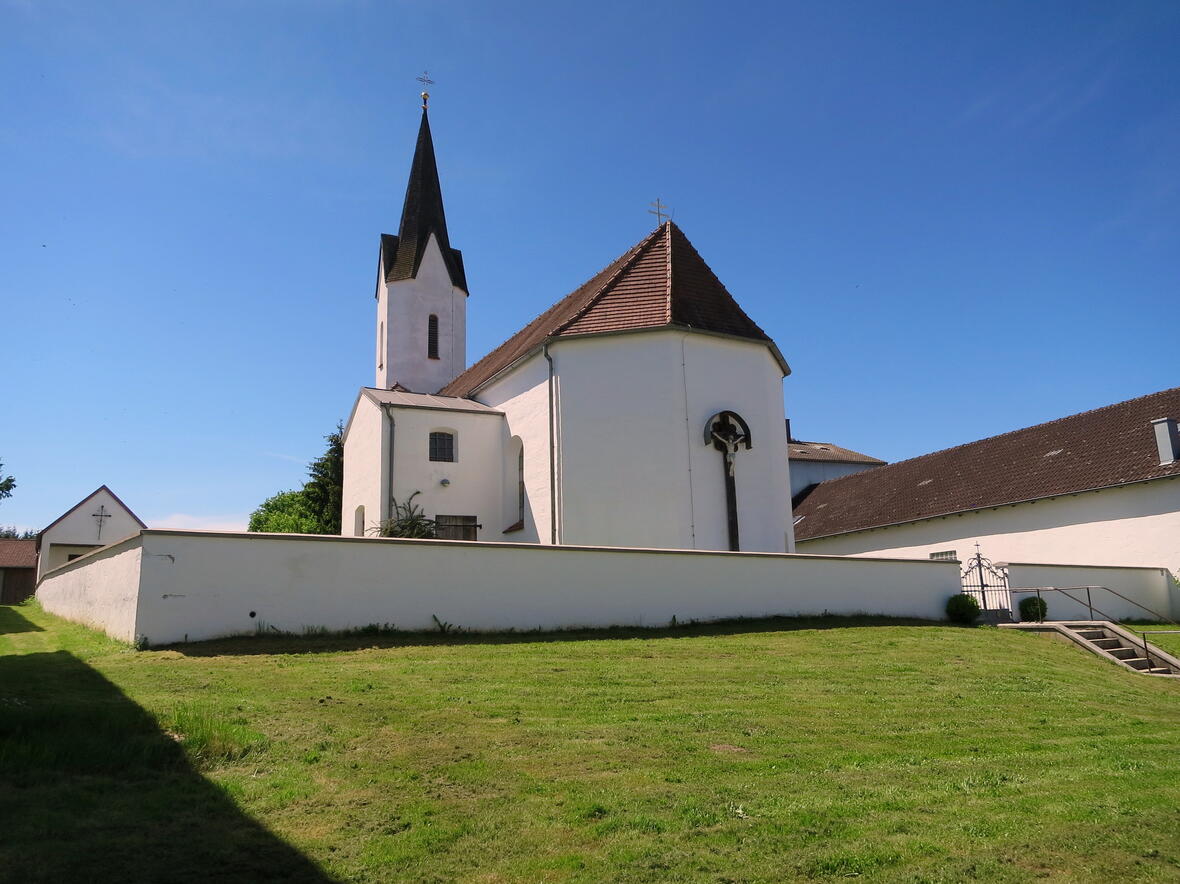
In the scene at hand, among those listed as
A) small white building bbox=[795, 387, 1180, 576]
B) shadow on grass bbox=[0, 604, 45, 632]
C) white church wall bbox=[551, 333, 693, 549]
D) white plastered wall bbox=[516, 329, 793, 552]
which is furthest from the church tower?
small white building bbox=[795, 387, 1180, 576]

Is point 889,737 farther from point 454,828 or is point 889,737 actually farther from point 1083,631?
point 1083,631

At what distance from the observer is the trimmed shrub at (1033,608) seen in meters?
19.8

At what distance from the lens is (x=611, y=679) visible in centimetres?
1047

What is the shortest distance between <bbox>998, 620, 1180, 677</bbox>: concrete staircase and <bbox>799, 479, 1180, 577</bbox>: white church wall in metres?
8.30

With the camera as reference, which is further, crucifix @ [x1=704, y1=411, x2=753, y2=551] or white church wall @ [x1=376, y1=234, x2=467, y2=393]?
white church wall @ [x1=376, y1=234, x2=467, y2=393]

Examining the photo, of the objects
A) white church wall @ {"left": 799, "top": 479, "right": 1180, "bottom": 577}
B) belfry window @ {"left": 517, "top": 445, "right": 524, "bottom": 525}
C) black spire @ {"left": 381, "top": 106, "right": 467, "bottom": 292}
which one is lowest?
white church wall @ {"left": 799, "top": 479, "right": 1180, "bottom": 577}

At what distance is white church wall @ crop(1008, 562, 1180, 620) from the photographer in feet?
70.2

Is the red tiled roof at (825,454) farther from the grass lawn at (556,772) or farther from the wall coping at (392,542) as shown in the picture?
the grass lawn at (556,772)

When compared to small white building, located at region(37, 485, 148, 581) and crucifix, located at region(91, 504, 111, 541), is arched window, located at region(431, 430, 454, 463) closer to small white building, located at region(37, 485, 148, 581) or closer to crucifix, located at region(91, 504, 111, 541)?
small white building, located at region(37, 485, 148, 581)

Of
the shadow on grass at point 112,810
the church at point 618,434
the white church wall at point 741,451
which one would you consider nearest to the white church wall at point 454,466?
the church at point 618,434

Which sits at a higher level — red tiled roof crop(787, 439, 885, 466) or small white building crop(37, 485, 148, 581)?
red tiled roof crop(787, 439, 885, 466)

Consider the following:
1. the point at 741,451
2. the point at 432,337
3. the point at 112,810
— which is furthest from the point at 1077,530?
the point at 112,810

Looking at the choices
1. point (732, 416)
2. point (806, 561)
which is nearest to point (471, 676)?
point (806, 561)

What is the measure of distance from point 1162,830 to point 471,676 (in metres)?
6.88
